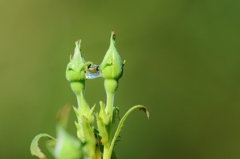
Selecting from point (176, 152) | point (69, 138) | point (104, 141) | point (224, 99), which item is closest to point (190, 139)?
point (176, 152)

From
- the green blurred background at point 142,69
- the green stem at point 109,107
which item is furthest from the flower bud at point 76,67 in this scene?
the green blurred background at point 142,69

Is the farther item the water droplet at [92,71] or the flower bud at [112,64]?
the water droplet at [92,71]

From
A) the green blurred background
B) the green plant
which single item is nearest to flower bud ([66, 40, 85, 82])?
the green plant

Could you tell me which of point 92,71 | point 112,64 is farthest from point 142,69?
point 112,64

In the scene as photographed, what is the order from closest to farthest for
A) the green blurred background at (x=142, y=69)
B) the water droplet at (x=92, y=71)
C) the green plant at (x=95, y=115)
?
the green plant at (x=95, y=115) → the water droplet at (x=92, y=71) → the green blurred background at (x=142, y=69)

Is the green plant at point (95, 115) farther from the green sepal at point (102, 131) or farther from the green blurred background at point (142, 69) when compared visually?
the green blurred background at point (142, 69)

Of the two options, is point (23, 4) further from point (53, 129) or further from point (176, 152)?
point (176, 152)

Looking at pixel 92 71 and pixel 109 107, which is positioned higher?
pixel 92 71

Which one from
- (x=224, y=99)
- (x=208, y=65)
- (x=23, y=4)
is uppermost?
(x=23, y=4)

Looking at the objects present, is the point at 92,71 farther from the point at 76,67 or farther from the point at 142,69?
the point at 142,69
